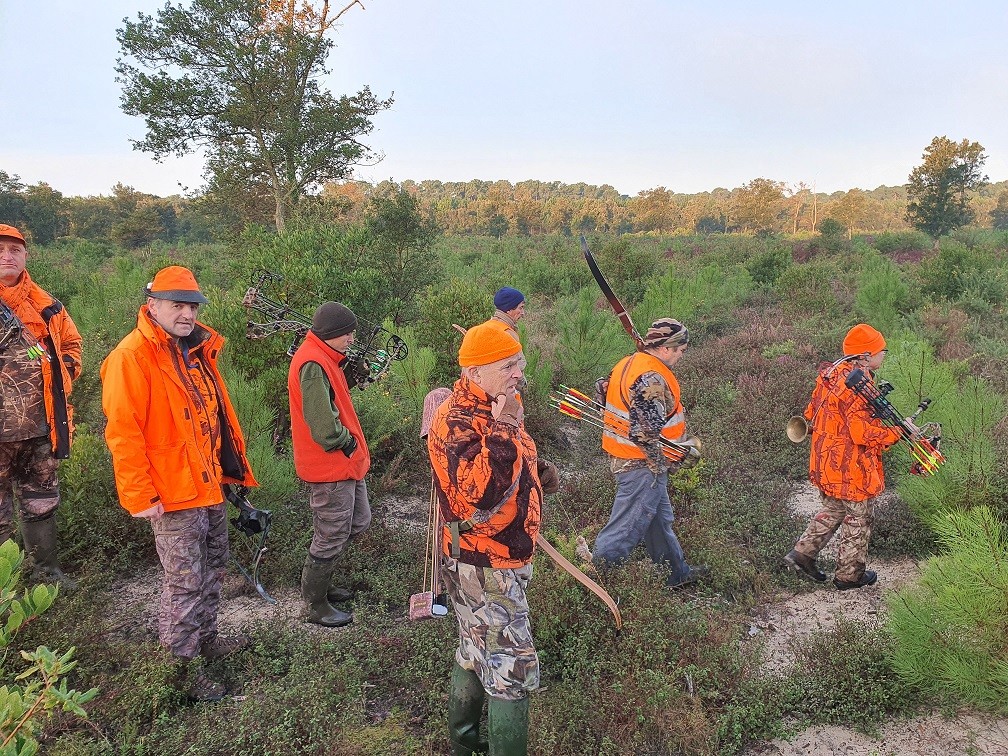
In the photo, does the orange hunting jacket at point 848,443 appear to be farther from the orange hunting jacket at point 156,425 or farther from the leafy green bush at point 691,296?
the leafy green bush at point 691,296

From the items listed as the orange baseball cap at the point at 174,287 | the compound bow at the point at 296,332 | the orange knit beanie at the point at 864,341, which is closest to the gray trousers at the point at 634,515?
the orange knit beanie at the point at 864,341

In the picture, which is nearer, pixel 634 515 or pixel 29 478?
pixel 29 478

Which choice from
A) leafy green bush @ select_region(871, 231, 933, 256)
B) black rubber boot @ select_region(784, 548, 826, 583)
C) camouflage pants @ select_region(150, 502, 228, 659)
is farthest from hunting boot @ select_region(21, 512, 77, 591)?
leafy green bush @ select_region(871, 231, 933, 256)

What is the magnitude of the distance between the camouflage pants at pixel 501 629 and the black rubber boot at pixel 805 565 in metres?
2.84

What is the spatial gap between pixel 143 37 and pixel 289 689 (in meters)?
18.9

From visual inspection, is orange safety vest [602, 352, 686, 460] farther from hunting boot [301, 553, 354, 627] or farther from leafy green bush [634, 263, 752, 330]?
leafy green bush [634, 263, 752, 330]

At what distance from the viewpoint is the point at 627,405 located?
370 cm

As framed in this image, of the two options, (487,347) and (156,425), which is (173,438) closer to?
(156,425)

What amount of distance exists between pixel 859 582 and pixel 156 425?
14.8 feet

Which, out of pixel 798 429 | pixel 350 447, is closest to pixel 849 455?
pixel 798 429

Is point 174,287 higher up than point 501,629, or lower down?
higher up

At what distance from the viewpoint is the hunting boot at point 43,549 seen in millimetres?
3666

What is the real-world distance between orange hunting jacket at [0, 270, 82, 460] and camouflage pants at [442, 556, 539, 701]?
289 cm

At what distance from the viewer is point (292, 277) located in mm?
5609
